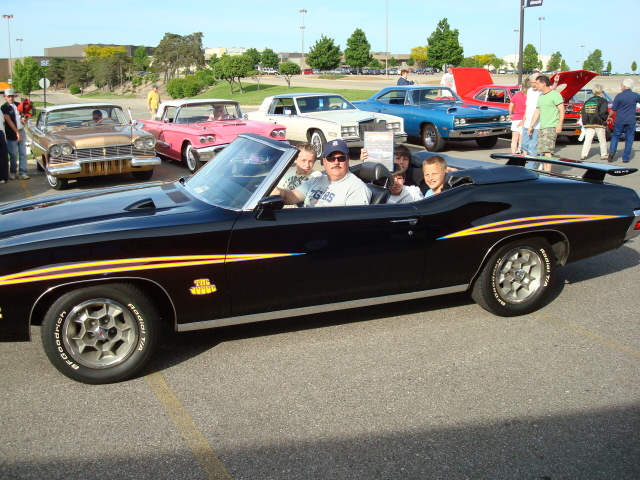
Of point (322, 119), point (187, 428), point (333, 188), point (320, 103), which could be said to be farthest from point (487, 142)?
point (187, 428)

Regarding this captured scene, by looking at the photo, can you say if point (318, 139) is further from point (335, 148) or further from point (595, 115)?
point (335, 148)

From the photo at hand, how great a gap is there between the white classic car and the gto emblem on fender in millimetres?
9659

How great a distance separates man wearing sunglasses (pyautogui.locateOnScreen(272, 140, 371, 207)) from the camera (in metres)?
4.51

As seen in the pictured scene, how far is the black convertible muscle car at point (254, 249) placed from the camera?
11.6ft

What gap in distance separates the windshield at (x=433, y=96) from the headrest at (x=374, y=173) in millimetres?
11741

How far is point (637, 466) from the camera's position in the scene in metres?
2.87

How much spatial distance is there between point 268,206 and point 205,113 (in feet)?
31.2

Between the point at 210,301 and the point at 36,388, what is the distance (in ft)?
3.80

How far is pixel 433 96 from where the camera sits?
53.6 ft

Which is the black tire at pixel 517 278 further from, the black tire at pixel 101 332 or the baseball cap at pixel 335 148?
the black tire at pixel 101 332

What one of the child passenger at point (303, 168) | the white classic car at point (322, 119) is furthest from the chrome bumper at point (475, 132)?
the child passenger at point (303, 168)

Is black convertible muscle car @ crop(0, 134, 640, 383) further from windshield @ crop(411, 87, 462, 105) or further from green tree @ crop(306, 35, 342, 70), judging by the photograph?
green tree @ crop(306, 35, 342, 70)

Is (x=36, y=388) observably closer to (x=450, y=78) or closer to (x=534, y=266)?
(x=534, y=266)

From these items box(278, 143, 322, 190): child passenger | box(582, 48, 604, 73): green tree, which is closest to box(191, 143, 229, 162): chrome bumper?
box(278, 143, 322, 190): child passenger
